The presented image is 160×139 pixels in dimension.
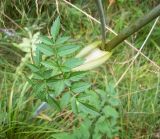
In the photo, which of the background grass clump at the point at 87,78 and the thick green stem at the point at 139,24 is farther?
the background grass clump at the point at 87,78

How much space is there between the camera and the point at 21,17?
228cm

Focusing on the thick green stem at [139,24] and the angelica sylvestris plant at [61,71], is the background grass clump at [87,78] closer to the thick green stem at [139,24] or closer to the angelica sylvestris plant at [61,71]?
the angelica sylvestris plant at [61,71]

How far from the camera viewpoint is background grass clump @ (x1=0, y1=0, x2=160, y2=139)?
5.68 feet

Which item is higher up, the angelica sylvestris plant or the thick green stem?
the thick green stem

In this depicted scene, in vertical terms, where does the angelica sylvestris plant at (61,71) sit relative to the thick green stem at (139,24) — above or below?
below

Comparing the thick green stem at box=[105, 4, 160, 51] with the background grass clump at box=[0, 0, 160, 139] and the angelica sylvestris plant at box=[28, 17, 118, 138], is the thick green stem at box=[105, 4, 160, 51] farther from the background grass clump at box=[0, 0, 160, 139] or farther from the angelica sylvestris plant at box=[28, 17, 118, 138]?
the background grass clump at box=[0, 0, 160, 139]

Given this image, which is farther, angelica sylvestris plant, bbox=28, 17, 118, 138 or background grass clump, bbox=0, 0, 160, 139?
background grass clump, bbox=0, 0, 160, 139

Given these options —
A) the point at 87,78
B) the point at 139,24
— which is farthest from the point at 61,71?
the point at 87,78

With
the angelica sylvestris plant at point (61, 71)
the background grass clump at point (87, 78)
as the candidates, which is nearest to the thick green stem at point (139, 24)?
the angelica sylvestris plant at point (61, 71)

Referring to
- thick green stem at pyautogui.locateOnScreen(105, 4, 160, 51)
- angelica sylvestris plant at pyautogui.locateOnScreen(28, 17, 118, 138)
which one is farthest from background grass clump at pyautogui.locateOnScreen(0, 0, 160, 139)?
thick green stem at pyautogui.locateOnScreen(105, 4, 160, 51)

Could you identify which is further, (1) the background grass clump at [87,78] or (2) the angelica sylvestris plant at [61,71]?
(1) the background grass clump at [87,78]

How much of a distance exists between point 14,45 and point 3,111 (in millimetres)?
432

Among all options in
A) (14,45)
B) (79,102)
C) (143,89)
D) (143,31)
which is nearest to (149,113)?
(143,89)

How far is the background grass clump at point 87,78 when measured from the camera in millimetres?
1730
